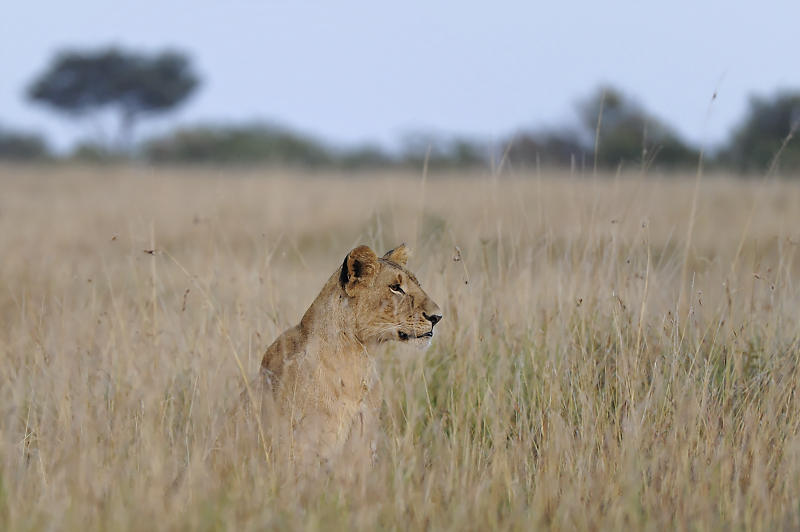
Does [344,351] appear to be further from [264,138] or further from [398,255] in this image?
[264,138]

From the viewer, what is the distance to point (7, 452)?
3766 millimetres

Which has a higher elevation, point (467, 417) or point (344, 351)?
point (344, 351)

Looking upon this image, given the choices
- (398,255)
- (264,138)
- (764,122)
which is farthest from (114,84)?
(398,255)

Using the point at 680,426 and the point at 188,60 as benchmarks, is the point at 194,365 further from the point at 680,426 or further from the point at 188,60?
the point at 188,60

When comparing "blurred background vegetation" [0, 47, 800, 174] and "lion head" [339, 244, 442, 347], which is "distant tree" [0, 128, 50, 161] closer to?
"blurred background vegetation" [0, 47, 800, 174]

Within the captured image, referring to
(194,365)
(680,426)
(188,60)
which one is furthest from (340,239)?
(188,60)

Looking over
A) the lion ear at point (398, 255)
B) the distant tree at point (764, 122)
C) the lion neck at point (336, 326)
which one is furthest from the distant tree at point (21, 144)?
the lion neck at point (336, 326)

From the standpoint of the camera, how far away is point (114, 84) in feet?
120

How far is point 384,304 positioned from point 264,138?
3847 cm

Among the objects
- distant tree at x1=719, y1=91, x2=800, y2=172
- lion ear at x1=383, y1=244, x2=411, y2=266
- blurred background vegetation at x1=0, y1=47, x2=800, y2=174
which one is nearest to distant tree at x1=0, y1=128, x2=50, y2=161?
blurred background vegetation at x1=0, y1=47, x2=800, y2=174

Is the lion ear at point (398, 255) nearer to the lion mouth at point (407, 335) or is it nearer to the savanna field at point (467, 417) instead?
the savanna field at point (467, 417)

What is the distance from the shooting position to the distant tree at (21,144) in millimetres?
41250

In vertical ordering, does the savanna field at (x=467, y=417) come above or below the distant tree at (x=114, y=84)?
below

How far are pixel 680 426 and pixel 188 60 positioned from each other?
119ft
